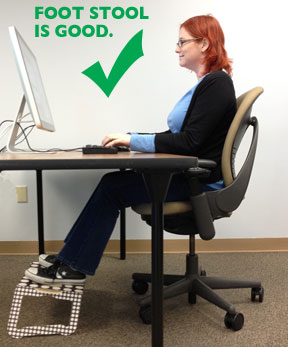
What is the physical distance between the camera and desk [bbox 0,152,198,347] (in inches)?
34.5

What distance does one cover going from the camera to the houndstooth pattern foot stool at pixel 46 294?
1.32m

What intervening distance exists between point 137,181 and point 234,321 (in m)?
0.62

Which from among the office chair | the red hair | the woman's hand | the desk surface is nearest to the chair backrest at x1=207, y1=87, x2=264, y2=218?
the office chair

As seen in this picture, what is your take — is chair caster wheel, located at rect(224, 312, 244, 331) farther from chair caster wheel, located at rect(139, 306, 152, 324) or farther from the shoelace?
the shoelace

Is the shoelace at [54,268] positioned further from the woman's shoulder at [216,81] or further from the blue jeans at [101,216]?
the woman's shoulder at [216,81]

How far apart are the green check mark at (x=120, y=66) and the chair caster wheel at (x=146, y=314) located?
1.40 meters

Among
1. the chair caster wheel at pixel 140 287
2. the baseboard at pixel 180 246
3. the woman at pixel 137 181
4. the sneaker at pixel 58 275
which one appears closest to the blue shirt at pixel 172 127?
the woman at pixel 137 181

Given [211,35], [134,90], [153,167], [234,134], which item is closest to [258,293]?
[234,134]

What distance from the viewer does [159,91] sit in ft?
7.55

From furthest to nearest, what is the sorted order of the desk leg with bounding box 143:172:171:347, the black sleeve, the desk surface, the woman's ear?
the woman's ear, the black sleeve, the desk leg with bounding box 143:172:171:347, the desk surface

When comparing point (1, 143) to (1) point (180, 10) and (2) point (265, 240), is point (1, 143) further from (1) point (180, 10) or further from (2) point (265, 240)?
(2) point (265, 240)

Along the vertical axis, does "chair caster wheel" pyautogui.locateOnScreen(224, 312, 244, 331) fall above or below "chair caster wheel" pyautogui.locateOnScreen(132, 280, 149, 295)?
above

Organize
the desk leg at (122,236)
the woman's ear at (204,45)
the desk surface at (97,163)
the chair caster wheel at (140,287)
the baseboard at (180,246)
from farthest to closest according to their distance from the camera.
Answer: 1. the baseboard at (180,246)
2. the desk leg at (122,236)
3. the chair caster wheel at (140,287)
4. the woman's ear at (204,45)
5. the desk surface at (97,163)

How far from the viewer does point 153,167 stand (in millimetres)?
903
